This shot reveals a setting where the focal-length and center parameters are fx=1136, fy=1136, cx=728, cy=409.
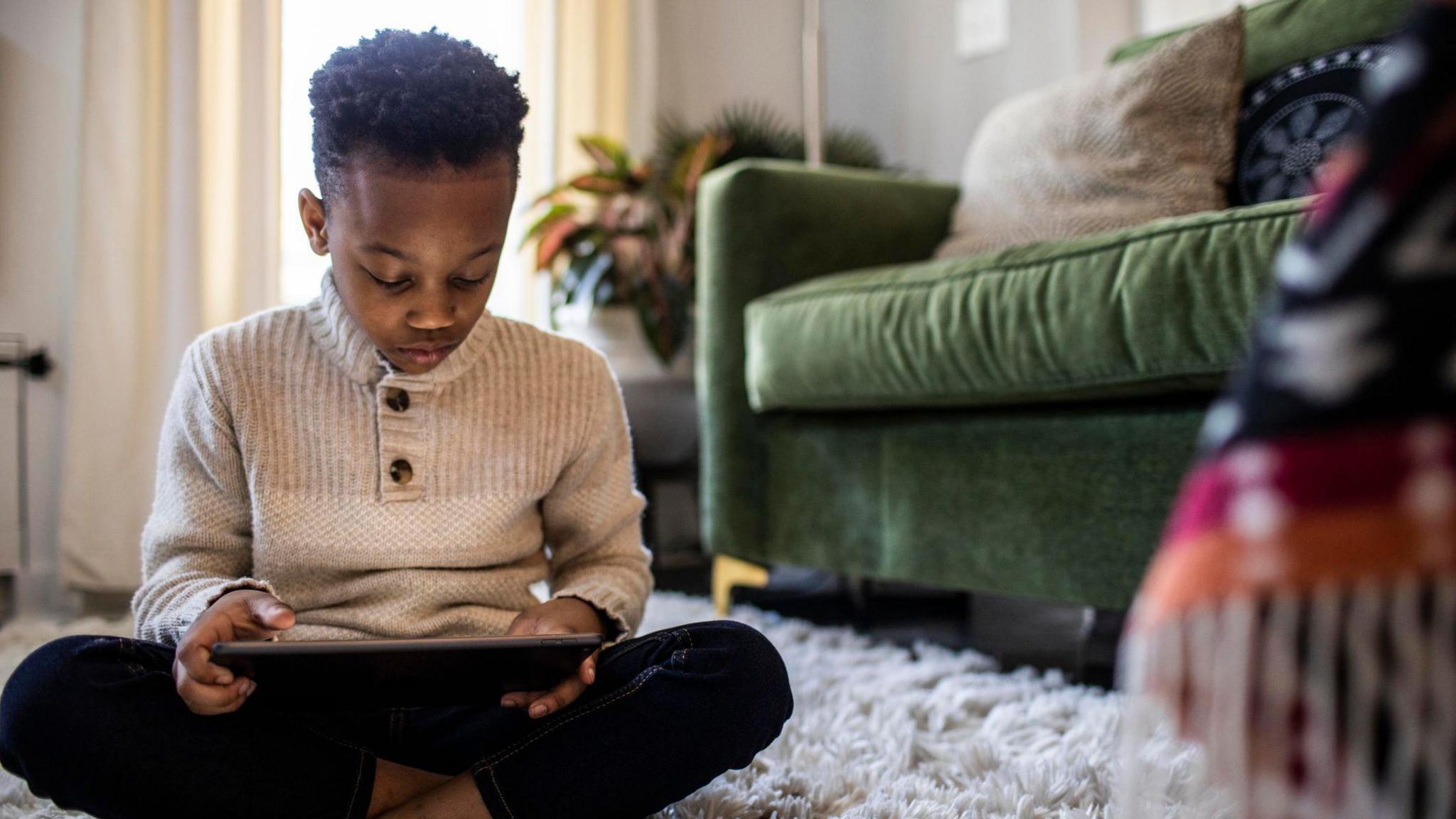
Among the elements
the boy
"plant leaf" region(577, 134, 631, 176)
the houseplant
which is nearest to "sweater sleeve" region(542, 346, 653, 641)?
the boy

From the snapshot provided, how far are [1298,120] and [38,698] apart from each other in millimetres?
1364

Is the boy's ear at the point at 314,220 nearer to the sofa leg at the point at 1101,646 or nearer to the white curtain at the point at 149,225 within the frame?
the sofa leg at the point at 1101,646

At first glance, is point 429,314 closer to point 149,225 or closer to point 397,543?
point 397,543

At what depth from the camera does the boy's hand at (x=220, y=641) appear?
0.66 metres

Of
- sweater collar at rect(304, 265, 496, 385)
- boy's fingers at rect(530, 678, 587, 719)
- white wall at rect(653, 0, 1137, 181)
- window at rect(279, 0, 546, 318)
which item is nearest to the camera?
boy's fingers at rect(530, 678, 587, 719)

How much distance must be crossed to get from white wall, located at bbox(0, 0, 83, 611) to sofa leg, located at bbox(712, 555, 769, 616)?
3.52 ft

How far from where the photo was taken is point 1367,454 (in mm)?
271

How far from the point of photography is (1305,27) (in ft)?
4.57

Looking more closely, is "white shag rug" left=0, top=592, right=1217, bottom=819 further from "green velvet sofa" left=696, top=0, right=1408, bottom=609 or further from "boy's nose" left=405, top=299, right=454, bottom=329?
"boy's nose" left=405, top=299, right=454, bottom=329

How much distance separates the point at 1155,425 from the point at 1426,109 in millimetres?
850

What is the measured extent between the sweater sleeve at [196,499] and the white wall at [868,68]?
6.41 feet

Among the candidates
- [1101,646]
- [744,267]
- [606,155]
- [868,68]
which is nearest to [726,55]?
[868,68]

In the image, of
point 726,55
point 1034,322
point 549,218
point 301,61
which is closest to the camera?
point 1034,322

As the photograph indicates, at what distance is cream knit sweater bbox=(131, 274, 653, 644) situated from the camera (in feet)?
→ 2.66
